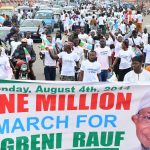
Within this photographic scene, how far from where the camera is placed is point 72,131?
575cm

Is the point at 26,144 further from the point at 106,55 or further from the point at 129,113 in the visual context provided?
the point at 106,55

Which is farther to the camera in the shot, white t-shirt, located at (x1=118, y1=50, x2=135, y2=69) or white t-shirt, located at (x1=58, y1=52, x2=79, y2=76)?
white t-shirt, located at (x1=118, y1=50, x2=135, y2=69)

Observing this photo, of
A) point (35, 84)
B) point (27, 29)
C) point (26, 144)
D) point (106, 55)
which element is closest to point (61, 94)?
point (35, 84)

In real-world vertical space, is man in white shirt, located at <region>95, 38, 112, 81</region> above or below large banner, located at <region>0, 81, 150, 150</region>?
below

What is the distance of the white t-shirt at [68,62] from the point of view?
1042cm

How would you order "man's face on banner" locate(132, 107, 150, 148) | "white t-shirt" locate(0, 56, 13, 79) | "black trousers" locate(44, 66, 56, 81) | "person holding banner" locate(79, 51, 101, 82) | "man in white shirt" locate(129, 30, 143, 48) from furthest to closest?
1. "man in white shirt" locate(129, 30, 143, 48)
2. "black trousers" locate(44, 66, 56, 81)
3. "white t-shirt" locate(0, 56, 13, 79)
4. "person holding banner" locate(79, 51, 101, 82)
5. "man's face on banner" locate(132, 107, 150, 148)

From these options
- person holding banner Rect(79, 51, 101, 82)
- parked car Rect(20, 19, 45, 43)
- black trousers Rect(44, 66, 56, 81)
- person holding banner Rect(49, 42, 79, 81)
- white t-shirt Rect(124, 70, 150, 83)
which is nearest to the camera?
white t-shirt Rect(124, 70, 150, 83)

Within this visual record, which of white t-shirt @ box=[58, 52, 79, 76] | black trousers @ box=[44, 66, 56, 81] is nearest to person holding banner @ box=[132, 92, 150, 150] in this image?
white t-shirt @ box=[58, 52, 79, 76]

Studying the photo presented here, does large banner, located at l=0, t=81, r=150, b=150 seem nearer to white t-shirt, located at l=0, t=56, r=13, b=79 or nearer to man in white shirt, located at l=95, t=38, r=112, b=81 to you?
white t-shirt, located at l=0, t=56, r=13, b=79

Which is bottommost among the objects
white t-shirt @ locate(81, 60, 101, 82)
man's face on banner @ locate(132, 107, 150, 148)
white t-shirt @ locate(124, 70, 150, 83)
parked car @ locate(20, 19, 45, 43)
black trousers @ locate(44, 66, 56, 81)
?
parked car @ locate(20, 19, 45, 43)

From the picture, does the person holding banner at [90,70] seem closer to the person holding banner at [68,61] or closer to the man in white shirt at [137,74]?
the person holding banner at [68,61]

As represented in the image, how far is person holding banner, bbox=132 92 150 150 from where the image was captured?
5.76 m

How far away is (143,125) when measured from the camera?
578 cm

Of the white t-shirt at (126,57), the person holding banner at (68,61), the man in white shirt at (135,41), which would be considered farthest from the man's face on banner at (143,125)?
the man in white shirt at (135,41)
